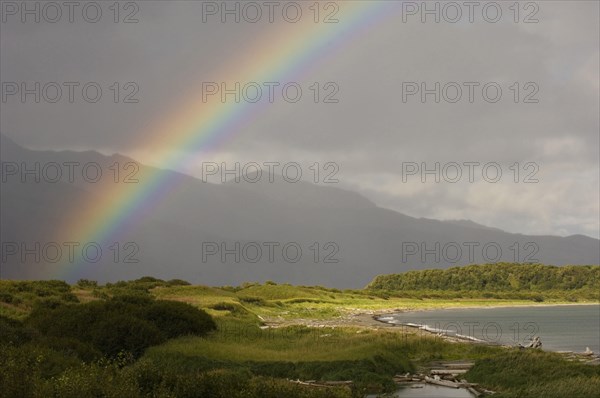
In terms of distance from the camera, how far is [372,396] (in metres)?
29.5

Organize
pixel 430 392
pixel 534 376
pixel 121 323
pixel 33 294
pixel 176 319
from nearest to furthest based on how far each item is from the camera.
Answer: pixel 430 392 → pixel 534 376 → pixel 121 323 → pixel 176 319 → pixel 33 294

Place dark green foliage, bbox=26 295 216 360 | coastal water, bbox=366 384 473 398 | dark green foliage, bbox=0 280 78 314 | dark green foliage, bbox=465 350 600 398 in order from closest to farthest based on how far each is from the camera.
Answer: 1. dark green foliage, bbox=465 350 600 398
2. coastal water, bbox=366 384 473 398
3. dark green foliage, bbox=26 295 216 360
4. dark green foliage, bbox=0 280 78 314

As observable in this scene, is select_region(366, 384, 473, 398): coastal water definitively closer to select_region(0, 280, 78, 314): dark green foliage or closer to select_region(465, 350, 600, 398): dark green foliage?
select_region(465, 350, 600, 398): dark green foliage

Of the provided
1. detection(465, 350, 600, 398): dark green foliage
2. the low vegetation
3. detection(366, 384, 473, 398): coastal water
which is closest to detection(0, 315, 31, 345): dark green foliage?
the low vegetation

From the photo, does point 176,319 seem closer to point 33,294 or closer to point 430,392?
point 430,392

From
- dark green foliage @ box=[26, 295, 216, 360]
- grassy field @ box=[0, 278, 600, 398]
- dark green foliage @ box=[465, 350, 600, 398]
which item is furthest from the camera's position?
dark green foliage @ box=[26, 295, 216, 360]

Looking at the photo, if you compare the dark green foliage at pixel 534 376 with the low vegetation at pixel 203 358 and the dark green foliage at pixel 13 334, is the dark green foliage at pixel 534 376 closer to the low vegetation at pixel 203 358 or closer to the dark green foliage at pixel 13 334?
the low vegetation at pixel 203 358

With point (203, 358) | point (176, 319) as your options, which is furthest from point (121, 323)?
point (203, 358)

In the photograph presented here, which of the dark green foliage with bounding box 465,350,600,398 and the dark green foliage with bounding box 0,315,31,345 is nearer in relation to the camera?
the dark green foliage with bounding box 465,350,600,398

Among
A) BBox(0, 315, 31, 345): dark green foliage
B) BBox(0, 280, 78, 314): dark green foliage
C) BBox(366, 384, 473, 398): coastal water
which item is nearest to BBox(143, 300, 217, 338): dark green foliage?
BBox(0, 315, 31, 345): dark green foliage

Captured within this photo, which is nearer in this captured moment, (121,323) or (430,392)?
(430,392)

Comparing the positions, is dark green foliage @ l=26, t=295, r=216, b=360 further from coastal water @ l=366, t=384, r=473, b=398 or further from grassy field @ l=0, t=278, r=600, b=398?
coastal water @ l=366, t=384, r=473, b=398

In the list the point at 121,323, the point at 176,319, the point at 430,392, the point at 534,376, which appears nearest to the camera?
the point at 430,392

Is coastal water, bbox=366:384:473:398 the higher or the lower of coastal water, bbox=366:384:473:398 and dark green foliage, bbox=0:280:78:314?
the lower
